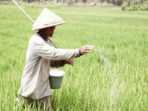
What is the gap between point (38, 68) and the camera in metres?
1.61

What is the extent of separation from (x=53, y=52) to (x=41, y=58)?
0.51 feet

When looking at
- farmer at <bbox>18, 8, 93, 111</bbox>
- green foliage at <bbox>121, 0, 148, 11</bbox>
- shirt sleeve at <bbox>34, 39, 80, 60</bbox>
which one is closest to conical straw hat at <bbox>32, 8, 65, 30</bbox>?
farmer at <bbox>18, 8, 93, 111</bbox>

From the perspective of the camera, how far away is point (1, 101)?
179cm

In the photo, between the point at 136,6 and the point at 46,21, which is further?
the point at 136,6

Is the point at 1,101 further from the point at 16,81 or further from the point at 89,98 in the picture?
the point at 89,98

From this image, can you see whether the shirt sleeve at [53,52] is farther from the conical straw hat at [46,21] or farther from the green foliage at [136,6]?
the green foliage at [136,6]

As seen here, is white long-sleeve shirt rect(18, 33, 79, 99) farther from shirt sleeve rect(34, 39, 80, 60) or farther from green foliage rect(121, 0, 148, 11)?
green foliage rect(121, 0, 148, 11)

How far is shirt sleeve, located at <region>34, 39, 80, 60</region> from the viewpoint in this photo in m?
1.53

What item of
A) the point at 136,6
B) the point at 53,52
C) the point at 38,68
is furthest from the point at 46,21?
the point at 136,6

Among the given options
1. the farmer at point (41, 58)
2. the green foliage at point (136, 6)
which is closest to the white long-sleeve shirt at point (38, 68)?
the farmer at point (41, 58)

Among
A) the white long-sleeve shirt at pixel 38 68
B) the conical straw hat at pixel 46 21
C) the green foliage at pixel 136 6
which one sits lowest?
the green foliage at pixel 136 6

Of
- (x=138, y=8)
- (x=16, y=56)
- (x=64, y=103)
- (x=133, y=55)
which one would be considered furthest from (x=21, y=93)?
(x=138, y=8)

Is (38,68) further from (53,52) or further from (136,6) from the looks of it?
(136,6)

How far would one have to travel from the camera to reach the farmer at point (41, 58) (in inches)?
60.8
